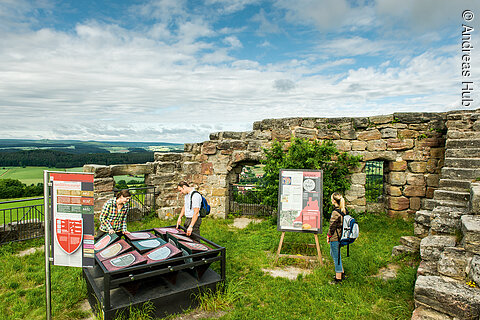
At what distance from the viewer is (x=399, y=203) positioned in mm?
9867

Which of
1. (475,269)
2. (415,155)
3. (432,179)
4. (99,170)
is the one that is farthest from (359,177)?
(99,170)

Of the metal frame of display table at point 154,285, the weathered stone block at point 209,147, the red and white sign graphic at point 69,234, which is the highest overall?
the weathered stone block at point 209,147

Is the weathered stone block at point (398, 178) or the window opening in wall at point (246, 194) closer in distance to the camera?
the weathered stone block at point (398, 178)

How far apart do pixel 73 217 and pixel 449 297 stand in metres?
4.92

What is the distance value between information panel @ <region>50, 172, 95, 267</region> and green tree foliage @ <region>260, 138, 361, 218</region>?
21.4 feet

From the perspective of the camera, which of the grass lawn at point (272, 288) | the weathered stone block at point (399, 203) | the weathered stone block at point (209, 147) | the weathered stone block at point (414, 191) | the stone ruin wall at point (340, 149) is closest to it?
the grass lawn at point (272, 288)

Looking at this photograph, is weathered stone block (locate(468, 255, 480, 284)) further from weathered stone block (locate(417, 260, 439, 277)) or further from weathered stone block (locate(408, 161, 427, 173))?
weathered stone block (locate(408, 161, 427, 173))

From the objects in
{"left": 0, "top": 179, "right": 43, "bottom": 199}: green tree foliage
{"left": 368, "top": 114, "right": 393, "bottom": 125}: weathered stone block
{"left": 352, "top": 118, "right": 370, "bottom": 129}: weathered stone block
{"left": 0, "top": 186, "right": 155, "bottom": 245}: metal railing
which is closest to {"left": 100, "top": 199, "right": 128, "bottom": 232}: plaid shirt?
{"left": 0, "top": 186, "right": 155, "bottom": 245}: metal railing

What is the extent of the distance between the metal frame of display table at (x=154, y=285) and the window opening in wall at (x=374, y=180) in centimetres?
750

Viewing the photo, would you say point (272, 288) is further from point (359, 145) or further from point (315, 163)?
point (359, 145)

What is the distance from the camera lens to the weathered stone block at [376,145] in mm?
9867

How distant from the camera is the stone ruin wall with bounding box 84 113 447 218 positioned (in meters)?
9.64

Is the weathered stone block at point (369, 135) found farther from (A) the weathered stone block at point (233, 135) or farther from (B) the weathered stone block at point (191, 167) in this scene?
(B) the weathered stone block at point (191, 167)

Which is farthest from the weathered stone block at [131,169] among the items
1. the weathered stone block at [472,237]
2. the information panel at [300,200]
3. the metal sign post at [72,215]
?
the weathered stone block at [472,237]
